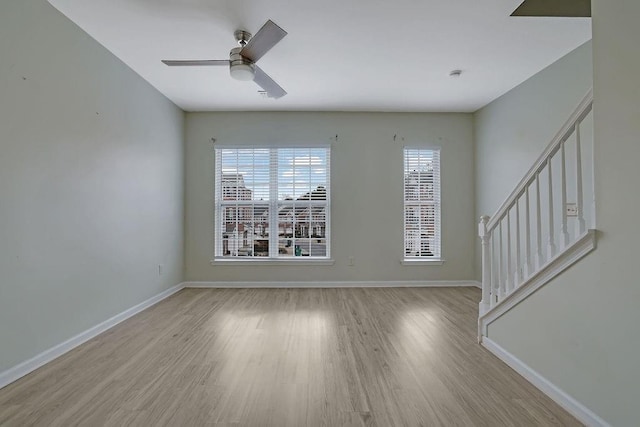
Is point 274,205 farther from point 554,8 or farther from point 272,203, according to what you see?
point 554,8

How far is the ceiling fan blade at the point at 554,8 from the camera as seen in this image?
89.7 inches

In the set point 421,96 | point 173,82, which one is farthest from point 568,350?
point 173,82

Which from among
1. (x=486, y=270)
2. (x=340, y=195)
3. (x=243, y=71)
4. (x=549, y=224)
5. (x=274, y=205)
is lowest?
(x=486, y=270)

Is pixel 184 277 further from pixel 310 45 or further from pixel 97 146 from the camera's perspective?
pixel 310 45

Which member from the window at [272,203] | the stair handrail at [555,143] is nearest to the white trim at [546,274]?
the stair handrail at [555,143]

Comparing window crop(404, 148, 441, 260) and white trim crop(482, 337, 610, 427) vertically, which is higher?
window crop(404, 148, 441, 260)

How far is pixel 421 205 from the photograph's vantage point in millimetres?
4676

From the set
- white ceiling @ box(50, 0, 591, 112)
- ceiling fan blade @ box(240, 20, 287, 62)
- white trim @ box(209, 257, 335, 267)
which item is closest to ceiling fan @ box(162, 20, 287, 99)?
ceiling fan blade @ box(240, 20, 287, 62)

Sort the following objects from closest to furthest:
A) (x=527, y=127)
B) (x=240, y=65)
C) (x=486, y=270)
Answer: (x=240, y=65) < (x=486, y=270) < (x=527, y=127)

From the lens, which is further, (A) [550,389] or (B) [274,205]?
(B) [274,205]

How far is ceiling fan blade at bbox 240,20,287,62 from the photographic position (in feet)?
6.84

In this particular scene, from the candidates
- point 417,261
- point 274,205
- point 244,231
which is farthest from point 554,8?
point 244,231

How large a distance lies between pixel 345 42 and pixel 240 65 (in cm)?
102

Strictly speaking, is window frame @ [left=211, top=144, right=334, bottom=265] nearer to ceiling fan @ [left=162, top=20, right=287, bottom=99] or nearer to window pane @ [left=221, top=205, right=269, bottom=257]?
window pane @ [left=221, top=205, right=269, bottom=257]
